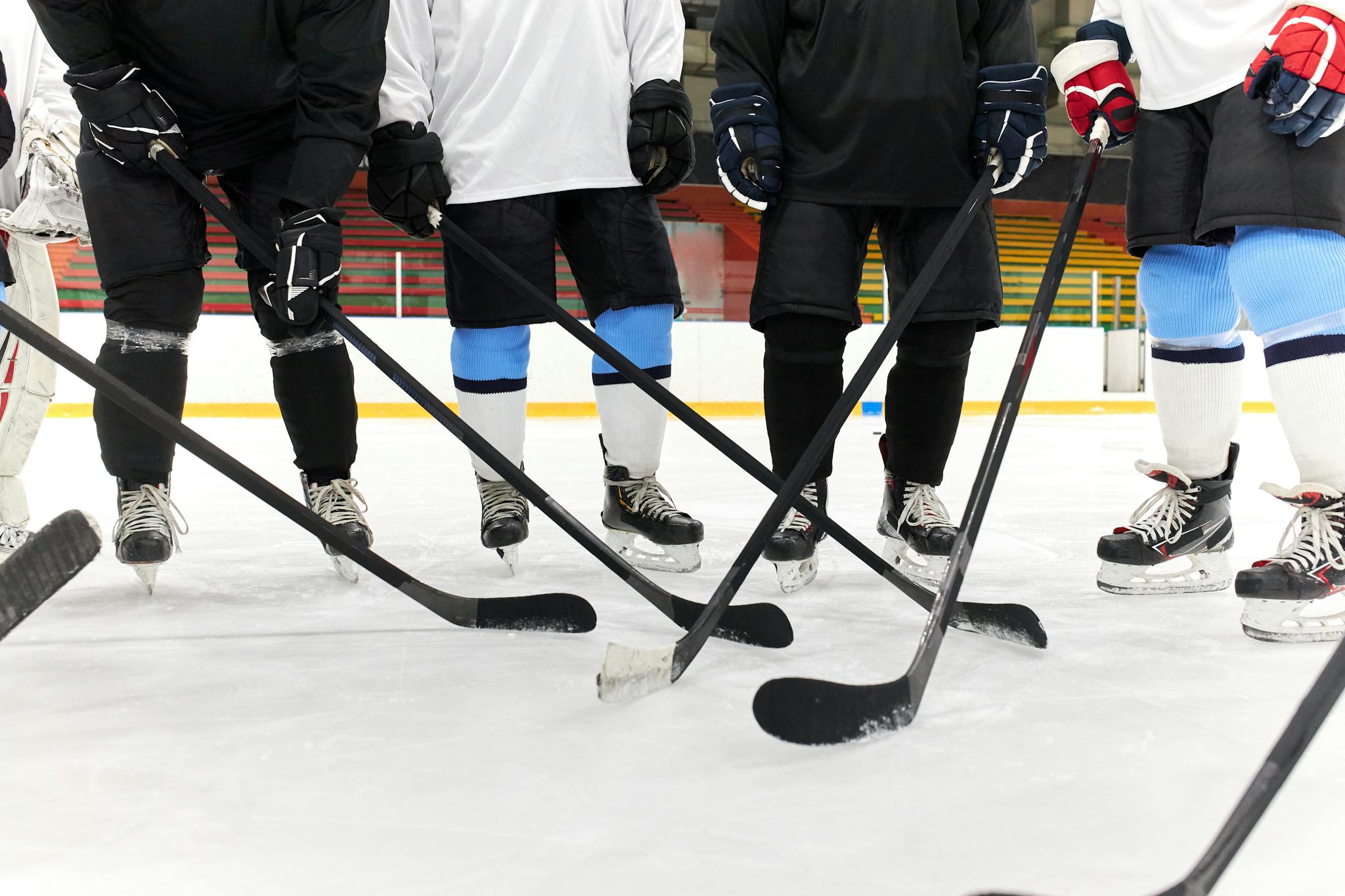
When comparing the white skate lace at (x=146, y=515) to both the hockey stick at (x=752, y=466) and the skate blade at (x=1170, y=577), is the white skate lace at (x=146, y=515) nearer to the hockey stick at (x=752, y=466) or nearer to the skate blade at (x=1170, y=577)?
the hockey stick at (x=752, y=466)

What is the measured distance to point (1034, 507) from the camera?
87.6 inches

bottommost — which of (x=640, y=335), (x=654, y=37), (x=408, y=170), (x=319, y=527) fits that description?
(x=319, y=527)

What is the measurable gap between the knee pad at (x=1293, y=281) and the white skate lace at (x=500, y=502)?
98 centimetres

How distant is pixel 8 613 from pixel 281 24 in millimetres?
872

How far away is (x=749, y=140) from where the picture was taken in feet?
4.47

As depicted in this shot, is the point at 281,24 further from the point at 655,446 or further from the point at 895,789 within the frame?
the point at 895,789

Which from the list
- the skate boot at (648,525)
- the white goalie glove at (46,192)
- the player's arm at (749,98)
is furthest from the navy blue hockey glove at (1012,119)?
the white goalie glove at (46,192)

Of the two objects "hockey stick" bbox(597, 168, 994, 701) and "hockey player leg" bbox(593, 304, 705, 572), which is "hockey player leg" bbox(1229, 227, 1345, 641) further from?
"hockey player leg" bbox(593, 304, 705, 572)

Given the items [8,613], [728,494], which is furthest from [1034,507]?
[8,613]

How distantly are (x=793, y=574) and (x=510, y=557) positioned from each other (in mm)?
437

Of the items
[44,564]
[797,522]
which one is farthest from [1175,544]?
[44,564]

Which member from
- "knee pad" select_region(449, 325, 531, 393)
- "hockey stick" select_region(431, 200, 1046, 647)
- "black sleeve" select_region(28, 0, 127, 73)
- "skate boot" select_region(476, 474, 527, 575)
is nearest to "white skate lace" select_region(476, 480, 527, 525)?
"skate boot" select_region(476, 474, 527, 575)

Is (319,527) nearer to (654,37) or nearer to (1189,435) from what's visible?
(654,37)

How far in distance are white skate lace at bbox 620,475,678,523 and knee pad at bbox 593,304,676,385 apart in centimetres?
17
